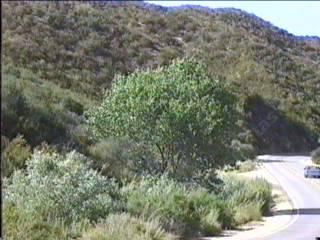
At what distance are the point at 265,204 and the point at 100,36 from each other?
3465cm

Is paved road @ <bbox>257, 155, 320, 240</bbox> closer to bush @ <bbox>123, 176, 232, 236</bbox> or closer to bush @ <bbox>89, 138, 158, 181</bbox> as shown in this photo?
bush @ <bbox>123, 176, 232, 236</bbox>

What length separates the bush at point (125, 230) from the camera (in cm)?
1600

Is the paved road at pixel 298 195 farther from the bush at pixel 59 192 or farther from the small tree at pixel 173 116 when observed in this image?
the bush at pixel 59 192

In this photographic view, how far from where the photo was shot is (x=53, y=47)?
5512 centimetres

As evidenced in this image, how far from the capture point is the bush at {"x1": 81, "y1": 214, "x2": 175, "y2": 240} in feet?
52.5

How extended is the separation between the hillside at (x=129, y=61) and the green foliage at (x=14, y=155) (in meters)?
2.72

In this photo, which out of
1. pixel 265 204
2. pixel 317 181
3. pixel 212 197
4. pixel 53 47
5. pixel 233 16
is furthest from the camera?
pixel 233 16

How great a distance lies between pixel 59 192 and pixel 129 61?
4392 cm

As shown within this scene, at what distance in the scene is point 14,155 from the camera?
24328 millimetres

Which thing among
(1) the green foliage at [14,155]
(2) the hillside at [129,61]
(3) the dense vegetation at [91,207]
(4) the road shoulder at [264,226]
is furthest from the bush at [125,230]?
(2) the hillside at [129,61]

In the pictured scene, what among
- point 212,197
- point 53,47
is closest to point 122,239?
point 212,197

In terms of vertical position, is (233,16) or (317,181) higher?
(233,16)

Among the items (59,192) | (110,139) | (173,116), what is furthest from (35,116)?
(59,192)

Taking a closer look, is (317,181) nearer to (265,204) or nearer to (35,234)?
(265,204)
